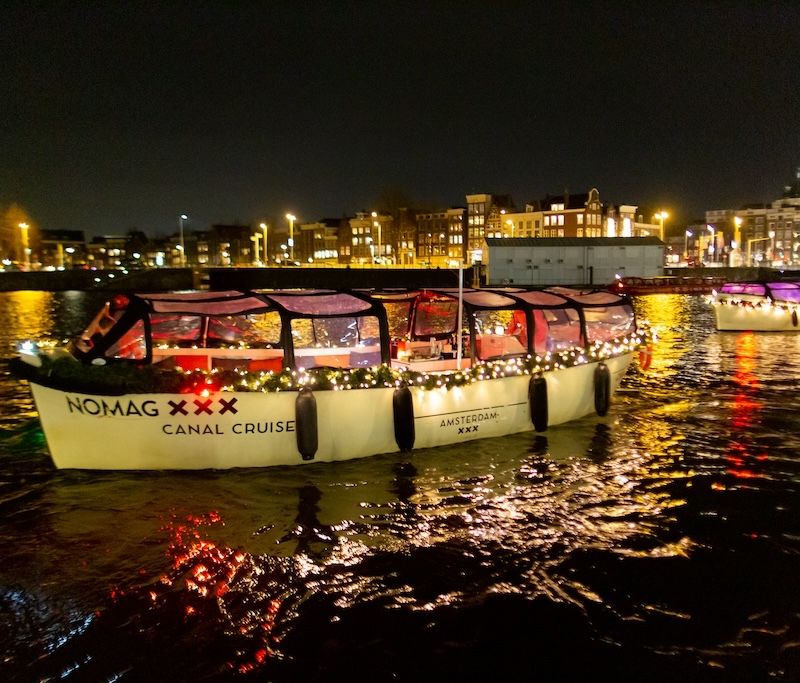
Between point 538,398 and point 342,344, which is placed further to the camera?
point 342,344

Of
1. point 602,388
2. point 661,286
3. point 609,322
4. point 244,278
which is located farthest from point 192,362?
point 244,278

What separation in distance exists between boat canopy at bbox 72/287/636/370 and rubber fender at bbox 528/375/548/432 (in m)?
0.66

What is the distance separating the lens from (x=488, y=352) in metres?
13.3

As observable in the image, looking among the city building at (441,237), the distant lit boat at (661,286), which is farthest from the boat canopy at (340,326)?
the city building at (441,237)

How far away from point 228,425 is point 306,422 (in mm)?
1213

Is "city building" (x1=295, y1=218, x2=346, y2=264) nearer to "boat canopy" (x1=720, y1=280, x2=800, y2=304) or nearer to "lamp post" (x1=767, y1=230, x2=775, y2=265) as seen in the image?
"lamp post" (x1=767, y1=230, x2=775, y2=265)

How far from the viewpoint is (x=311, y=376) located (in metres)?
10.4

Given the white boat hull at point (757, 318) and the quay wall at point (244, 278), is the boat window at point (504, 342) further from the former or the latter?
the quay wall at point (244, 278)

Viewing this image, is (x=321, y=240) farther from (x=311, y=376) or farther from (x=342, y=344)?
(x=311, y=376)

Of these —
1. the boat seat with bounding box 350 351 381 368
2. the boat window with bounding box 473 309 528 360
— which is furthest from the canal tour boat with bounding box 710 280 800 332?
the boat seat with bounding box 350 351 381 368

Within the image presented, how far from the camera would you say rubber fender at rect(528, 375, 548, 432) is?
12.6m

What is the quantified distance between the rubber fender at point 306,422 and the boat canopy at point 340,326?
0.94 metres

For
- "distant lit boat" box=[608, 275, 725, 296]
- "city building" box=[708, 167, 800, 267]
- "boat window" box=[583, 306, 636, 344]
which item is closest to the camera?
"boat window" box=[583, 306, 636, 344]

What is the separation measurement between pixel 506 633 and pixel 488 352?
7.47m
